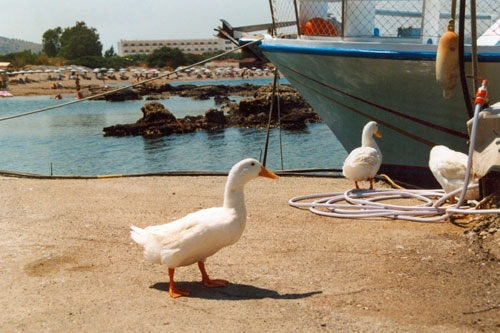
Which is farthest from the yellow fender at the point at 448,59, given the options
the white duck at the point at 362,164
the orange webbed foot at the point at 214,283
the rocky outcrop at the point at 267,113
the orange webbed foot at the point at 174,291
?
the rocky outcrop at the point at 267,113

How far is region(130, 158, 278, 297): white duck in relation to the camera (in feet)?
14.8

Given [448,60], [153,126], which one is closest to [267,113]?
[153,126]

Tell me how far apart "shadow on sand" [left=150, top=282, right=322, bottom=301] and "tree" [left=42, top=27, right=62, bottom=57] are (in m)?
169

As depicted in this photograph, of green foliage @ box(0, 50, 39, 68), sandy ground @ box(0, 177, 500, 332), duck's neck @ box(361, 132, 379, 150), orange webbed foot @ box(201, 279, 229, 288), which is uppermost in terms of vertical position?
green foliage @ box(0, 50, 39, 68)

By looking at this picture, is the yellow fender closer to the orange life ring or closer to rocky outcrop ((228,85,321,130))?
the orange life ring

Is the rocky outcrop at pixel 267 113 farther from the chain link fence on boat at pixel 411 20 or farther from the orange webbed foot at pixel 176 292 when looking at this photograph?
the orange webbed foot at pixel 176 292

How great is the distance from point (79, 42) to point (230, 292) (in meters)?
160

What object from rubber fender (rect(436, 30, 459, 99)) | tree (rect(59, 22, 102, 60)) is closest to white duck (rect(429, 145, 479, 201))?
rubber fender (rect(436, 30, 459, 99))

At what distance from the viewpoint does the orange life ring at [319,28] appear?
10.4m

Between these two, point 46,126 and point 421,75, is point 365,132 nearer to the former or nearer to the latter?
point 421,75

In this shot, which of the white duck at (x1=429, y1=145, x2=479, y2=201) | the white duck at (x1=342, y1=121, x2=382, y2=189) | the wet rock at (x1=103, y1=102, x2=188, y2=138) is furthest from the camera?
the wet rock at (x1=103, y1=102, x2=188, y2=138)

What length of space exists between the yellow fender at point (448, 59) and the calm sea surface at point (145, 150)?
46.7ft

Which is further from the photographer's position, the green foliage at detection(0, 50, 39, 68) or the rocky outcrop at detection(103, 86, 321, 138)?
the green foliage at detection(0, 50, 39, 68)

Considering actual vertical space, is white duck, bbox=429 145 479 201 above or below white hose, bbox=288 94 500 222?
above
